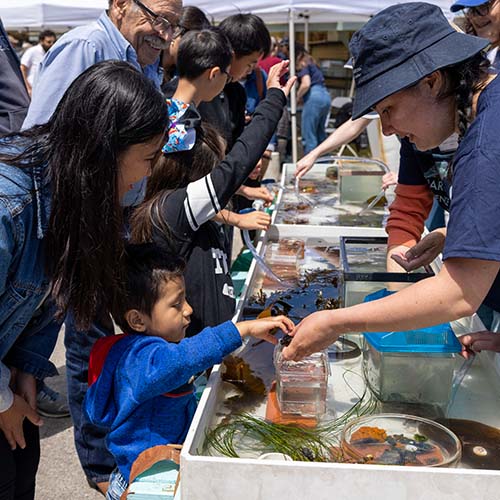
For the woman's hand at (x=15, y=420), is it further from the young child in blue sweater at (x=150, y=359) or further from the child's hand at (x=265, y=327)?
the child's hand at (x=265, y=327)

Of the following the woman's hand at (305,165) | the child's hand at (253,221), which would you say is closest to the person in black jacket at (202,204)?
the child's hand at (253,221)

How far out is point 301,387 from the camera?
1.53 meters

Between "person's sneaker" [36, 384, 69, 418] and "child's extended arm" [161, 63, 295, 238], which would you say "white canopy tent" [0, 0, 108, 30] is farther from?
"child's extended arm" [161, 63, 295, 238]

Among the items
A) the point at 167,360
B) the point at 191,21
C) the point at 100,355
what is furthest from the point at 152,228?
the point at 191,21

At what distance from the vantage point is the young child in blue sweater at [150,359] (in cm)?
147

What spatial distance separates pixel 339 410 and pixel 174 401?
0.44m

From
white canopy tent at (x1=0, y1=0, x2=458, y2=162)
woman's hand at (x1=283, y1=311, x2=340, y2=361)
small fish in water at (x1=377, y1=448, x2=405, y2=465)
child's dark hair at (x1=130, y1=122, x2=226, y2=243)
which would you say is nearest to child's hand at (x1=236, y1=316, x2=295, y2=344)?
woman's hand at (x1=283, y1=311, x2=340, y2=361)

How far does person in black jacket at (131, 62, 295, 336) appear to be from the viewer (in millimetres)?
1986

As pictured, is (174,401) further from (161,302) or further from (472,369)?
(472,369)

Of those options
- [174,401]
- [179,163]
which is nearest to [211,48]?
[179,163]

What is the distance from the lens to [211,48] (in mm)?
2580

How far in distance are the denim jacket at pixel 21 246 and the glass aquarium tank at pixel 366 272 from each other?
957 mm

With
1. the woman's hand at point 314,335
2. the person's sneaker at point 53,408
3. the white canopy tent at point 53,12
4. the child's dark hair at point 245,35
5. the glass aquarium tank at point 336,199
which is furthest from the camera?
the white canopy tent at point 53,12

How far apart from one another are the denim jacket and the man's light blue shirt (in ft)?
2.84
